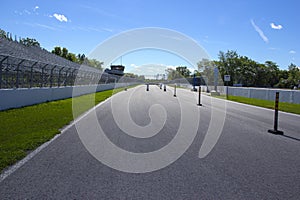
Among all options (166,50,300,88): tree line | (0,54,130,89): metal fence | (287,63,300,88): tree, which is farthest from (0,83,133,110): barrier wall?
(287,63,300,88): tree

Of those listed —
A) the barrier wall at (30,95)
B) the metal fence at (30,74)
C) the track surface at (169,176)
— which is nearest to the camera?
the track surface at (169,176)

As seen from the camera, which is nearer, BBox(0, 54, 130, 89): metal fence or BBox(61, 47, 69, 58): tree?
BBox(0, 54, 130, 89): metal fence

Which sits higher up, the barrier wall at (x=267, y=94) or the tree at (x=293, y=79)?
the tree at (x=293, y=79)

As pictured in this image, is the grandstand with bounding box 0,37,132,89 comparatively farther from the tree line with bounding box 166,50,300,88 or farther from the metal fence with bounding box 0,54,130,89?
the tree line with bounding box 166,50,300,88

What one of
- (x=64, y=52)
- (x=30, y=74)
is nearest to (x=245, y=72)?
(x=64, y=52)

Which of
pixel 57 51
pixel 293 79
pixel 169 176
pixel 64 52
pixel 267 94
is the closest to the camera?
pixel 169 176

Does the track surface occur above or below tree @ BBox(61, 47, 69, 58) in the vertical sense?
below

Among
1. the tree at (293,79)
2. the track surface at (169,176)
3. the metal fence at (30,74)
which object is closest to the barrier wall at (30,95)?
the metal fence at (30,74)

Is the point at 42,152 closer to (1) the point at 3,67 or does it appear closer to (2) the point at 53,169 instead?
(2) the point at 53,169

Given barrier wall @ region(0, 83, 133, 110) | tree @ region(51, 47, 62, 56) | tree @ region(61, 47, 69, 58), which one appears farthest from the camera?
tree @ region(61, 47, 69, 58)

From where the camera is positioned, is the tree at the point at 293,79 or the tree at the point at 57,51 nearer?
the tree at the point at 57,51

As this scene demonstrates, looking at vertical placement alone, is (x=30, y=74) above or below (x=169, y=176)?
above

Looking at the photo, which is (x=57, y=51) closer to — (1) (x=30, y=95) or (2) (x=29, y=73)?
(2) (x=29, y=73)

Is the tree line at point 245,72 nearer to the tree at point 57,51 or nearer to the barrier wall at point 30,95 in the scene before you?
the tree at point 57,51
